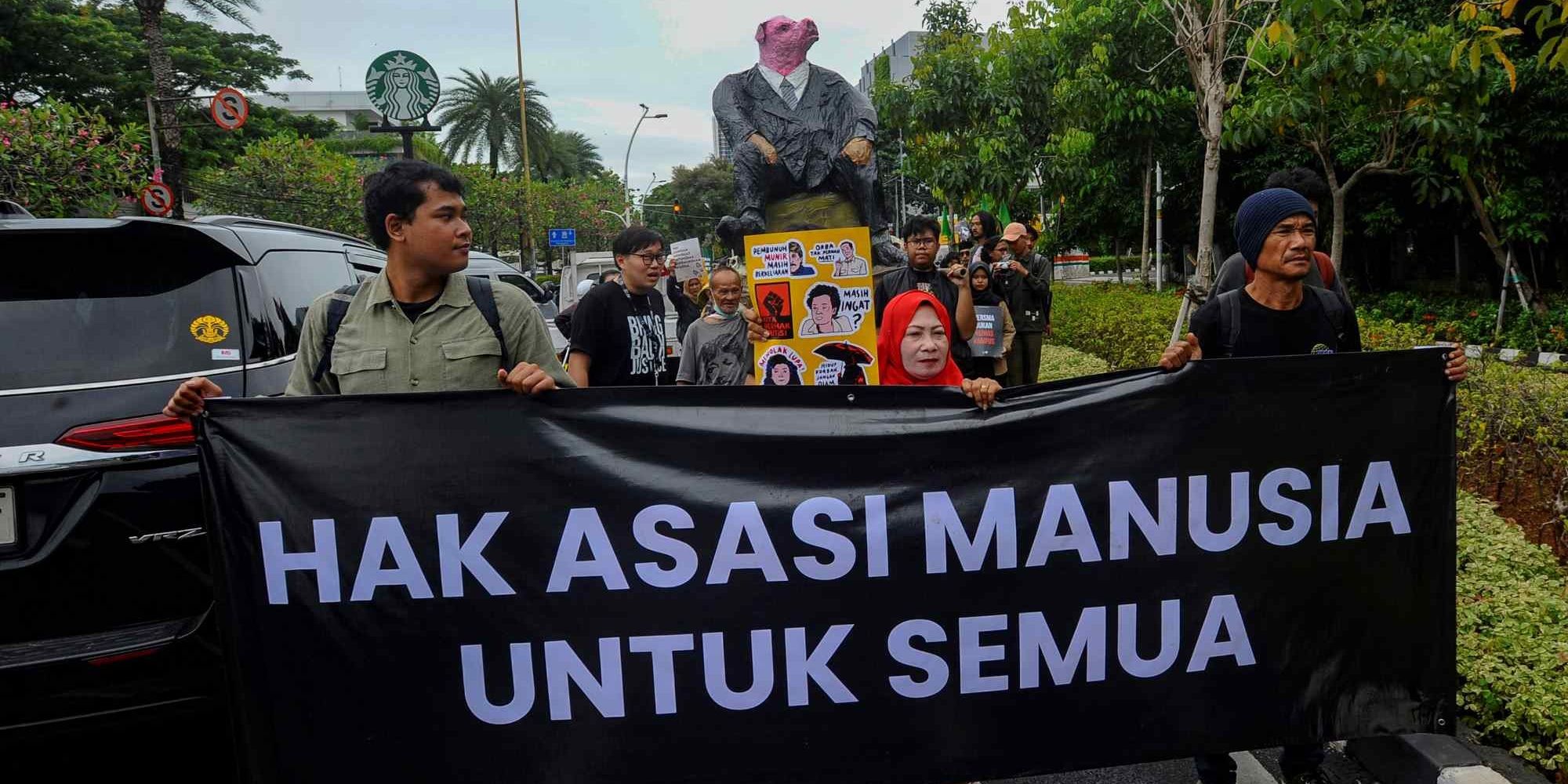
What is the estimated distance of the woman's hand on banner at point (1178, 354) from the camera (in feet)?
9.30

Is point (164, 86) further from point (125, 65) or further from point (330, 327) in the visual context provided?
point (330, 327)

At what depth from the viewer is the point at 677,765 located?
2.71 m

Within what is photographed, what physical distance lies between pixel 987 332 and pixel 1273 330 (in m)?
2.58

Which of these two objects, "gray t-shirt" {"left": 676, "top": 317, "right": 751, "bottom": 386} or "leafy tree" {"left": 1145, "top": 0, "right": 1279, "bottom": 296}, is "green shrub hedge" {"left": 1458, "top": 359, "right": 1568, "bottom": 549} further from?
"gray t-shirt" {"left": 676, "top": 317, "right": 751, "bottom": 386}

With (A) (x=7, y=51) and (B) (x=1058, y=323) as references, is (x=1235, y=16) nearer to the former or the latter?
(B) (x=1058, y=323)

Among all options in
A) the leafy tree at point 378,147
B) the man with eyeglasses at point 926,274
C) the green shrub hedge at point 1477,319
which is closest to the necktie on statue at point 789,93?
the man with eyeglasses at point 926,274

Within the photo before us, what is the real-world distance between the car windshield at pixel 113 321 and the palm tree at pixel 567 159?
57.3m

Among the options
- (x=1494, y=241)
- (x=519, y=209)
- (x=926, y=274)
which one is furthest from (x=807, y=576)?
Result: (x=519, y=209)

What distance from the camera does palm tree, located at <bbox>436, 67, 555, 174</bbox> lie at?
55219 mm

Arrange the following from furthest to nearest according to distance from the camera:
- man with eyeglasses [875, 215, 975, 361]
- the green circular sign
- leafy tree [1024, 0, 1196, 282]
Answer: leafy tree [1024, 0, 1196, 282], the green circular sign, man with eyeglasses [875, 215, 975, 361]

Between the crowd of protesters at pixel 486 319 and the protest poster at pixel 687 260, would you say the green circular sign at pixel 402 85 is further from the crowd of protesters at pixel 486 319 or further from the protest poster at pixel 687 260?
the crowd of protesters at pixel 486 319

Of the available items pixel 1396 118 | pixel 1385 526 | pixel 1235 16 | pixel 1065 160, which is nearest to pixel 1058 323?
pixel 1065 160

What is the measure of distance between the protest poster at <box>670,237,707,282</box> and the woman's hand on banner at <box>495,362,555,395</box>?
15.8 feet

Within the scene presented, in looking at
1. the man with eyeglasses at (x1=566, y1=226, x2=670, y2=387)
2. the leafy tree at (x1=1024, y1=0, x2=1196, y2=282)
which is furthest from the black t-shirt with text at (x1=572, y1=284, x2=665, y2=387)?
the leafy tree at (x1=1024, y1=0, x2=1196, y2=282)
